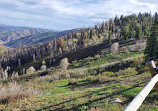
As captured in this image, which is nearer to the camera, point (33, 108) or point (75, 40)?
point (33, 108)

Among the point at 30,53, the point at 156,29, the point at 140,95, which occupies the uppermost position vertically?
the point at 156,29

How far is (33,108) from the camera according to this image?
797 cm

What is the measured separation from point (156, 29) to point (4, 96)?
32.2 metres

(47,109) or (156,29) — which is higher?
(156,29)

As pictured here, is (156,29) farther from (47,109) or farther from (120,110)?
(47,109)

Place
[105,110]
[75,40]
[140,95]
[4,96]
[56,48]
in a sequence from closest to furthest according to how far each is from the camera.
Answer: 1. [140,95]
2. [105,110]
3. [4,96]
4. [75,40]
5. [56,48]

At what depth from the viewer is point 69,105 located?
8.06 metres

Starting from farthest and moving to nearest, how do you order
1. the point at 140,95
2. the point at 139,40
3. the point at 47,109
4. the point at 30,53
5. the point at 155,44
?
the point at 30,53
the point at 139,40
the point at 155,44
the point at 47,109
the point at 140,95

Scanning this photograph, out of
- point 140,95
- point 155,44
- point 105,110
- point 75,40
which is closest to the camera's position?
point 140,95

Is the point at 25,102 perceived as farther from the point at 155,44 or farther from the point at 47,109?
the point at 155,44

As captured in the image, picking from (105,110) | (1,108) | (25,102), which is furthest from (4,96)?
(105,110)

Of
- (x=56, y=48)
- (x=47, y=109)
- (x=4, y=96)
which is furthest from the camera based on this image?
(x=56, y=48)

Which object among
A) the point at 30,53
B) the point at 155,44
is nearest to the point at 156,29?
the point at 155,44

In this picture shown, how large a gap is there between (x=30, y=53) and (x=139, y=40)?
121844mm
